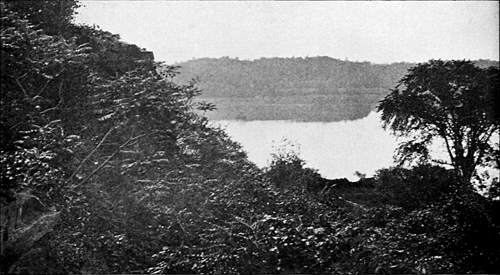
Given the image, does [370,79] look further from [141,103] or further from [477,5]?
[141,103]

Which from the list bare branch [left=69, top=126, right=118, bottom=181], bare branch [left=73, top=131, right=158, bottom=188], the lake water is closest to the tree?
the lake water

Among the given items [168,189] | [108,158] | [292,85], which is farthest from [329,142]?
[108,158]

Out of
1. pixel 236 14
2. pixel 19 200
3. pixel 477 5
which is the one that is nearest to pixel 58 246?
pixel 19 200

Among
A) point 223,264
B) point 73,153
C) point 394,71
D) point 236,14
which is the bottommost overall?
point 223,264

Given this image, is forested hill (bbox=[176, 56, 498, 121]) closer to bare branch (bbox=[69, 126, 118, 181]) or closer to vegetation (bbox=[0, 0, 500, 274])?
vegetation (bbox=[0, 0, 500, 274])

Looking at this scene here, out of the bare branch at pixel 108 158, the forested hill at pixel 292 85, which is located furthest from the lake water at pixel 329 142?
the bare branch at pixel 108 158

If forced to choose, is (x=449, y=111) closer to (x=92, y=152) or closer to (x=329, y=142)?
(x=329, y=142)
